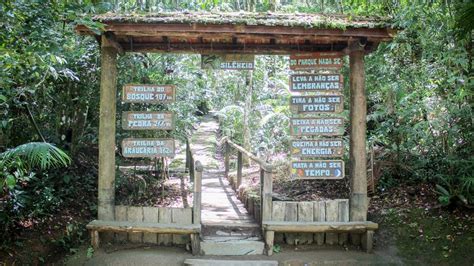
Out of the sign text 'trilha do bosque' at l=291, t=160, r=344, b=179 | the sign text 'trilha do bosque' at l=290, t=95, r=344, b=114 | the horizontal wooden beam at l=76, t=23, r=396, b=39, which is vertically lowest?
the sign text 'trilha do bosque' at l=291, t=160, r=344, b=179

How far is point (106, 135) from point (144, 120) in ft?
2.05

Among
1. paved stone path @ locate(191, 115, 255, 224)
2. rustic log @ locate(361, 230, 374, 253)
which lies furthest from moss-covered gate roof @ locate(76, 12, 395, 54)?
paved stone path @ locate(191, 115, 255, 224)

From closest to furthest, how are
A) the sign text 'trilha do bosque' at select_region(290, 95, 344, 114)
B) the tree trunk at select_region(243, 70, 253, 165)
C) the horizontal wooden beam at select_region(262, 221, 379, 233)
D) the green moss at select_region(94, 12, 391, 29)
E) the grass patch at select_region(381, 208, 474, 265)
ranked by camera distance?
1. the green moss at select_region(94, 12, 391, 29)
2. the grass patch at select_region(381, 208, 474, 265)
3. the horizontal wooden beam at select_region(262, 221, 379, 233)
4. the sign text 'trilha do bosque' at select_region(290, 95, 344, 114)
5. the tree trunk at select_region(243, 70, 253, 165)

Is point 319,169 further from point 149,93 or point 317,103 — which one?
point 149,93

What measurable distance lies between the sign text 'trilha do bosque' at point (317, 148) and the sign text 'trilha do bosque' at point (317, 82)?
0.85m

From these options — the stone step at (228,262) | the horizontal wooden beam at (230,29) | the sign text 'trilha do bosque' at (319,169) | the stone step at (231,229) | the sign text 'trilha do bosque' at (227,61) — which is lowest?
the stone step at (228,262)

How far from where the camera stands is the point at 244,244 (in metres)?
6.04

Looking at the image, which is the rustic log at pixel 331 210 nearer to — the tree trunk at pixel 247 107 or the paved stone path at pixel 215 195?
the paved stone path at pixel 215 195

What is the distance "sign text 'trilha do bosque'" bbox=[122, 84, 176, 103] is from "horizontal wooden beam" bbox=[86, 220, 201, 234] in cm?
191

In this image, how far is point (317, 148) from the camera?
21.2 feet

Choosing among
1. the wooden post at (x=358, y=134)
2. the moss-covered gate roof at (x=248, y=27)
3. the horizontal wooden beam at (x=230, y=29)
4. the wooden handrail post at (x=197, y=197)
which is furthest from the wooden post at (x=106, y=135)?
the wooden post at (x=358, y=134)

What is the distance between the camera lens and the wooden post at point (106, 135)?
240 inches

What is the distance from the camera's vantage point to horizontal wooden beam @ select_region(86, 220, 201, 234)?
587 cm

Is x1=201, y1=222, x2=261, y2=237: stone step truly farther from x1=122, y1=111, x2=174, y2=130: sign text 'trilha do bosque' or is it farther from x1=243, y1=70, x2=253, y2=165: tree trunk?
x1=243, y1=70, x2=253, y2=165: tree trunk
